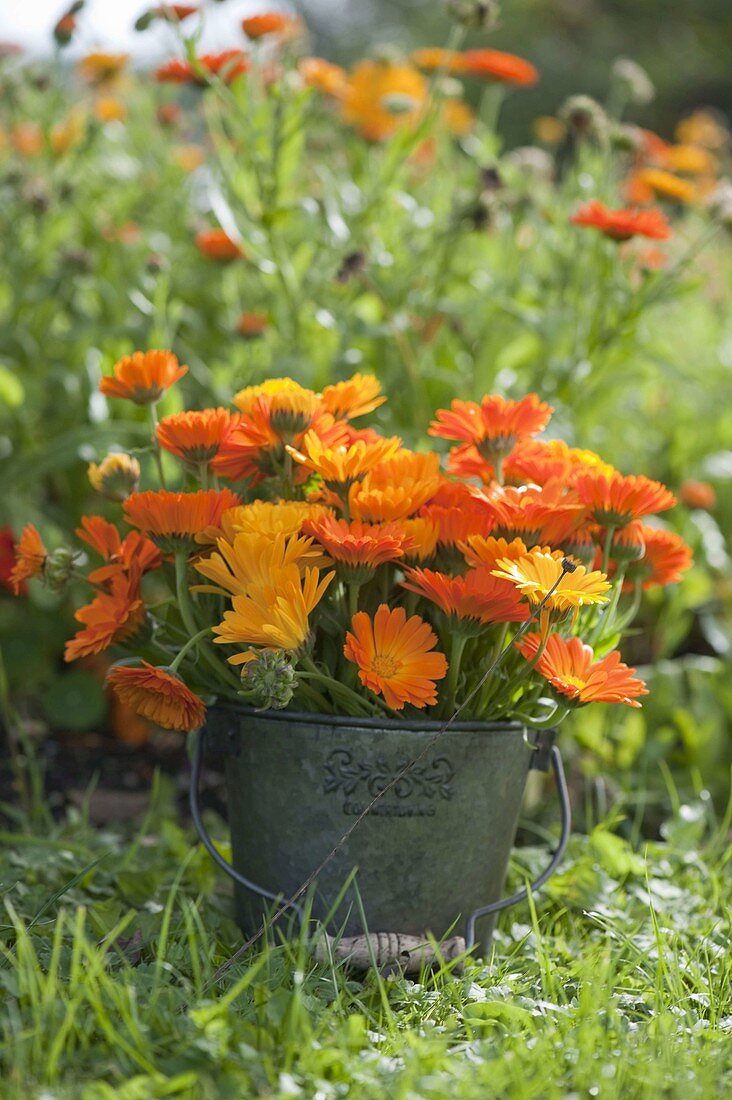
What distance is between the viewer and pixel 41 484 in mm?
2342

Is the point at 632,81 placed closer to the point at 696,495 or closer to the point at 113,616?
the point at 696,495

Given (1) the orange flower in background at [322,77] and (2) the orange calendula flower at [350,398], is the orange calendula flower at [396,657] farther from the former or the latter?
(1) the orange flower in background at [322,77]

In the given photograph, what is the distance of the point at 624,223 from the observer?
168 cm

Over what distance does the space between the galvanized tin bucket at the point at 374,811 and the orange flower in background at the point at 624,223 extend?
764 millimetres

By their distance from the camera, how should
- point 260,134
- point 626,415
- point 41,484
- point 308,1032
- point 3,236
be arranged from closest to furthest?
point 308,1032 → point 260,134 → point 3,236 → point 41,484 → point 626,415

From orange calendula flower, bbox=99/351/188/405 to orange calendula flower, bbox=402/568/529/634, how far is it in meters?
0.39

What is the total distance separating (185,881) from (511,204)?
1.37 metres

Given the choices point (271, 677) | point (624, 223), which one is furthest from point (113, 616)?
point (624, 223)

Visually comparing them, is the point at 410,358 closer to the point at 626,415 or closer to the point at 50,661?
the point at 626,415

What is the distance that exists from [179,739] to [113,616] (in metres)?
1.02

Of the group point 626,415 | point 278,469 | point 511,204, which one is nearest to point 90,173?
point 511,204

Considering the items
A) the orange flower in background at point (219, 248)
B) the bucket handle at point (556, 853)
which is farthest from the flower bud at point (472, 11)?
the bucket handle at point (556, 853)

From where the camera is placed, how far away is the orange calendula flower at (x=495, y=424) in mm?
1329

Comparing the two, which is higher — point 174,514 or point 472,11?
point 472,11
